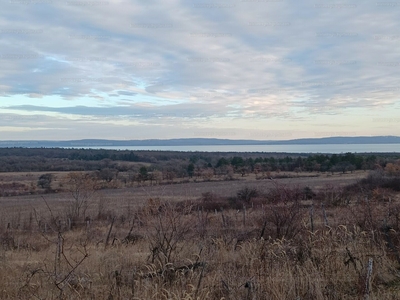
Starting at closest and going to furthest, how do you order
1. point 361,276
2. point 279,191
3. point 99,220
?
point 361,276 < point 279,191 < point 99,220

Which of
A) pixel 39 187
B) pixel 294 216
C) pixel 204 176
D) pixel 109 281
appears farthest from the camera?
pixel 204 176

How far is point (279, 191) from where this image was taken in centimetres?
1095

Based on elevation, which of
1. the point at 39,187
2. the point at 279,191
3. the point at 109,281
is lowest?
the point at 39,187

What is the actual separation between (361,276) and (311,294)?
0.93m

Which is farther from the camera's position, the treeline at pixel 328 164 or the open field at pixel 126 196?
the treeline at pixel 328 164

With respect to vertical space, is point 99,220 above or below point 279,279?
below

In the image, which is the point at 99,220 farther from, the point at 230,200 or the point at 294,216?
the point at 294,216

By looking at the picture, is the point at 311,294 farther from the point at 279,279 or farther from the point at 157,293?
the point at 157,293

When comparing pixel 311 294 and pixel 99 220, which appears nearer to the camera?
pixel 311 294

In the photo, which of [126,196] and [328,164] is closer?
[126,196]

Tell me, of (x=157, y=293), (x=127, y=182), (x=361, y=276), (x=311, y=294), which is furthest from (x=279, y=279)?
(x=127, y=182)

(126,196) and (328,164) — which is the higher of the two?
(328,164)

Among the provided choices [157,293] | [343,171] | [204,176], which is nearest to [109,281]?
[157,293]

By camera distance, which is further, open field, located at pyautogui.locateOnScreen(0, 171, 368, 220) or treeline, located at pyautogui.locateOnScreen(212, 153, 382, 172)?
treeline, located at pyautogui.locateOnScreen(212, 153, 382, 172)
